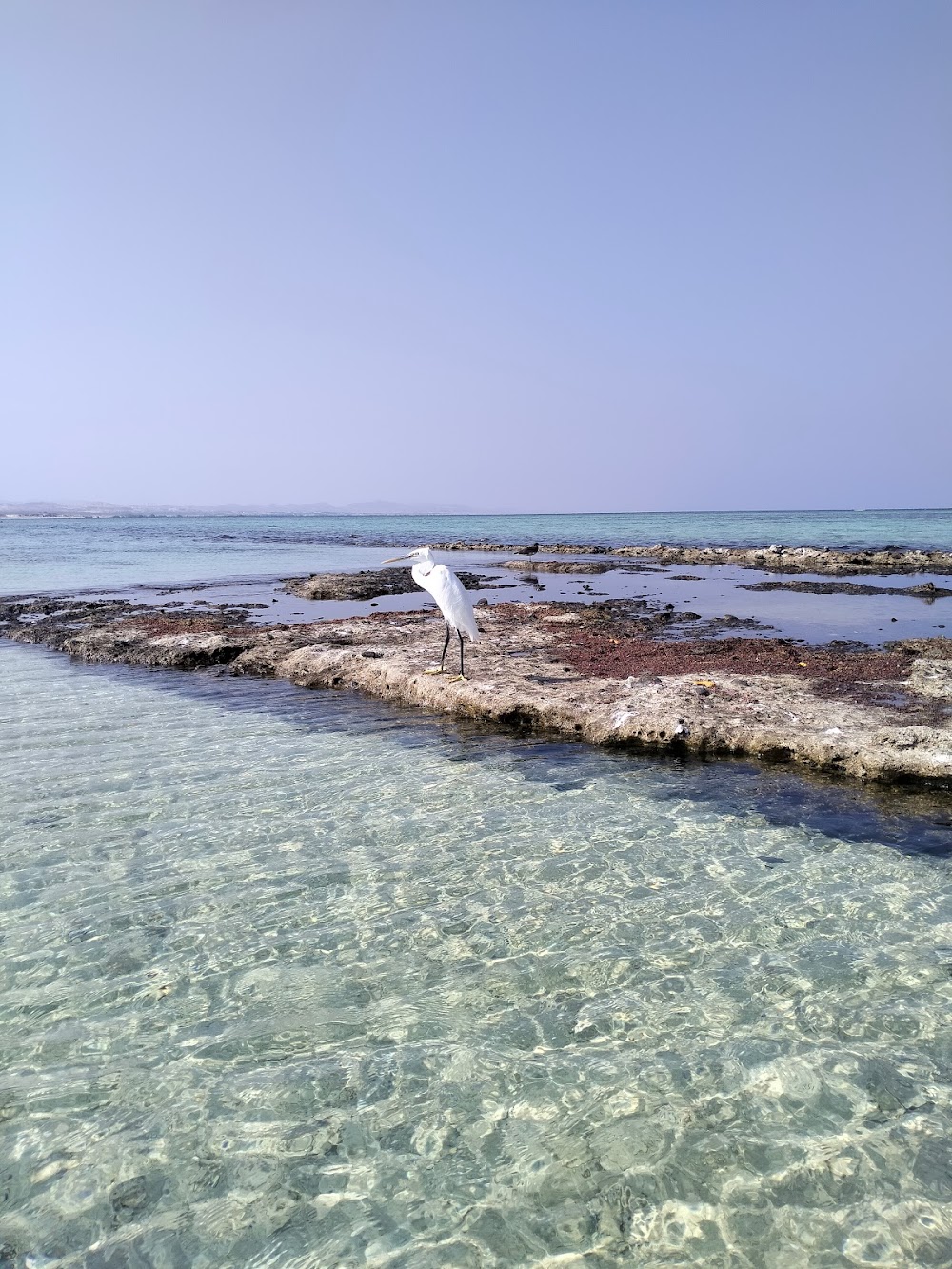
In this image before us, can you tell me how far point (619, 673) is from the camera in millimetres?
9820

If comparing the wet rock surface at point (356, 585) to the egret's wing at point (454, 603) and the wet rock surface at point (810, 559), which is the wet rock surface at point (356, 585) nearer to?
the egret's wing at point (454, 603)

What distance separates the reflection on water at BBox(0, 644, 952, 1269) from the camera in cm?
258

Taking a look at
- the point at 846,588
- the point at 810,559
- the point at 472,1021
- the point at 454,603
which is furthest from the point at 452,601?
the point at 810,559

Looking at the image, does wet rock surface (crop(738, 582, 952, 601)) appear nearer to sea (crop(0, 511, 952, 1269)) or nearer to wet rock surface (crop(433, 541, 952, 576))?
wet rock surface (crop(433, 541, 952, 576))

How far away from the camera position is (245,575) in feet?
85.9

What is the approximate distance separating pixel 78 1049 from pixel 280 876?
63.7 inches

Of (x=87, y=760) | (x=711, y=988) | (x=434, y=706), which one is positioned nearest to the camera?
(x=711, y=988)

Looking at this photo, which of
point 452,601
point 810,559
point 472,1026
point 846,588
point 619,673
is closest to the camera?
point 472,1026

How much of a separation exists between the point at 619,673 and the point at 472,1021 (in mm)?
6688

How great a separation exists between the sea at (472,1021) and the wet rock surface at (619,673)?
764mm

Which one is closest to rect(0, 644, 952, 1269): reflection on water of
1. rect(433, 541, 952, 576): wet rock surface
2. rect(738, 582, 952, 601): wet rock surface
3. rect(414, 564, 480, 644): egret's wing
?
rect(414, 564, 480, 644): egret's wing

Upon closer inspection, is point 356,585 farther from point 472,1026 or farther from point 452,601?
point 472,1026

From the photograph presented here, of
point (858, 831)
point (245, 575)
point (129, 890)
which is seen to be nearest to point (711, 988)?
point (858, 831)

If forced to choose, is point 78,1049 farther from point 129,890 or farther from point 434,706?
point 434,706
